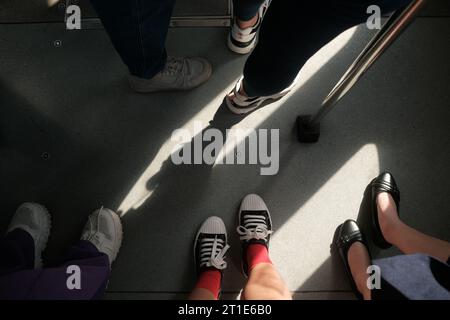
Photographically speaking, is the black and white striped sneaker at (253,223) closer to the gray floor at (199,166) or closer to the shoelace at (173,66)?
the gray floor at (199,166)

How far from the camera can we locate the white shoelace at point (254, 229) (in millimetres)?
1048

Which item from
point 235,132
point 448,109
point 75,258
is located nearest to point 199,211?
point 235,132

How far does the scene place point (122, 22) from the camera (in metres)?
0.68

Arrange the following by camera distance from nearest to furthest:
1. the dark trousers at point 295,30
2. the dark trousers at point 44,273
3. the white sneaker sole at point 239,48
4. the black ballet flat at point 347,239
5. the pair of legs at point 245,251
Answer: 1. the dark trousers at point 295,30
2. the dark trousers at point 44,273
3. the pair of legs at point 245,251
4. the black ballet flat at point 347,239
5. the white sneaker sole at point 239,48

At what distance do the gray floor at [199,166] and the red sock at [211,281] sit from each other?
0.08m

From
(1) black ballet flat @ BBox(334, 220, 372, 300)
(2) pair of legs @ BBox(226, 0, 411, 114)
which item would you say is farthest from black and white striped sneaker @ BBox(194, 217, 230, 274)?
(2) pair of legs @ BBox(226, 0, 411, 114)

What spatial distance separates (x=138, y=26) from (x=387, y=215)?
942 millimetres

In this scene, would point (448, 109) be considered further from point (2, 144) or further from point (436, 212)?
point (2, 144)

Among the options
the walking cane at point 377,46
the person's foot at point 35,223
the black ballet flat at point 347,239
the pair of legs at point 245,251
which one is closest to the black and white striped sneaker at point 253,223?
the pair of legs at point 245,251

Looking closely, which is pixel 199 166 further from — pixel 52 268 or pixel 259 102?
pixel 52 268

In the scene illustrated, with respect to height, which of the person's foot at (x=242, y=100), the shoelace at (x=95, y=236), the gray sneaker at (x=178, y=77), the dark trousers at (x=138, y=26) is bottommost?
the shoelace at (x=95, y=236)

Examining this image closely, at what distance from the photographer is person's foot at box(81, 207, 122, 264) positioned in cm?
104

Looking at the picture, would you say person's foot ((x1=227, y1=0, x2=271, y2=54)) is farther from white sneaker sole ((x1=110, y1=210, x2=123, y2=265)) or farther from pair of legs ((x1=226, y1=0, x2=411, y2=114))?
white sneaker sole ((x1=110, y1=210, x2=123, y2=265))

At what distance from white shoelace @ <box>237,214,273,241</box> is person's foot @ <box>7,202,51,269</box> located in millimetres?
663
